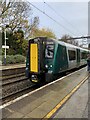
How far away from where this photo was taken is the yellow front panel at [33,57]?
46.5 feet

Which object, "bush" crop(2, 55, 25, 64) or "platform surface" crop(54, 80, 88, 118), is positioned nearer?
"platform surface" crop(54, 80, 88, 118)

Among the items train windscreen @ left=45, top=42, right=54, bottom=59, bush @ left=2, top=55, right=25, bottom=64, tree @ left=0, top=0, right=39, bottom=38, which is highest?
tree @ left=0, top=0, right=39, bottom=38

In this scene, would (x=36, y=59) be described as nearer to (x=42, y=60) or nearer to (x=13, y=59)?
(x=42, y=60)

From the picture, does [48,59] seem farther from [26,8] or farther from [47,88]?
[26,8]

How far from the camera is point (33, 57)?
46.8ft

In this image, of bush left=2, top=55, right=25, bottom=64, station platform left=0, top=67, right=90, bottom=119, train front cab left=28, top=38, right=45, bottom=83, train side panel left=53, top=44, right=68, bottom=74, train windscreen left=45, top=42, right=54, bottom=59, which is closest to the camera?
station platform left=0, top=67, right=90, bottom=119

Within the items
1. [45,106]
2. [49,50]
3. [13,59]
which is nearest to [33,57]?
[49,50]

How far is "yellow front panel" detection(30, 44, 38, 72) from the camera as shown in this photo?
14172 millimetres

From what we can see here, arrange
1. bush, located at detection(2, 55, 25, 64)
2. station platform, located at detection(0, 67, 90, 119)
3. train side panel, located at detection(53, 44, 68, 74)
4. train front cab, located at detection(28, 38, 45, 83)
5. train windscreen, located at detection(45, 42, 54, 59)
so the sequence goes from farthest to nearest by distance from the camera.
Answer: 1. bush, located at detection(2, 55, 25, 64)
2. train side panel, located at detection(53, 44, 68, 74)
3. train windscreen, located at detection(45, 42, 54, 59)
4. train front cab, located at detection(28, 38, 45, 83)
5. station platform, located at detection(0, 67, 90, 119)

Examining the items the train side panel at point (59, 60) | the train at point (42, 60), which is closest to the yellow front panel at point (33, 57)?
the train at point (42, 60)

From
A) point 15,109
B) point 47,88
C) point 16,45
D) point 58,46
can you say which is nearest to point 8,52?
point 16,45

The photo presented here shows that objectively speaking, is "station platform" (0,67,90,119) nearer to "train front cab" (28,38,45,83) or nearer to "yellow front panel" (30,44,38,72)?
"train front cab" (28,38,45,83)

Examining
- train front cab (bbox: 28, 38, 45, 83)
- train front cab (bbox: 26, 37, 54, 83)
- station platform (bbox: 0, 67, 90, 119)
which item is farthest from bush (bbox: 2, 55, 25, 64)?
station platform (bbox: 0, 67, 90, 119)

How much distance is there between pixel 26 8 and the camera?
47.6m
